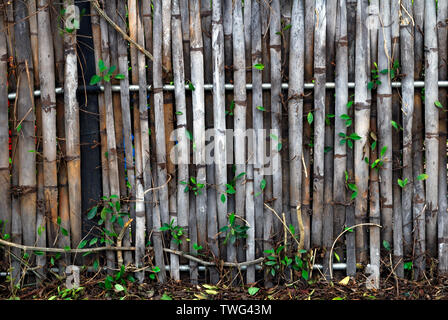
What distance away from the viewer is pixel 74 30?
2.59 m

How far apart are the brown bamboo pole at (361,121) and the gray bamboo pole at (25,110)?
215cm

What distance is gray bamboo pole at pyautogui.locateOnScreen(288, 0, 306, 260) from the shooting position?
8.32 ft

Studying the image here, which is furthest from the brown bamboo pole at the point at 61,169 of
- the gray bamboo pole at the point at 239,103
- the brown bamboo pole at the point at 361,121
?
the brown bamboo pole at the point at 361,121

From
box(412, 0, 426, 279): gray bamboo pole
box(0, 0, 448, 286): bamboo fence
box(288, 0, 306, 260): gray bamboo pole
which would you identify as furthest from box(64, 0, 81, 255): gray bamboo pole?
box(412, 0, 426, 279): gray bamboo pole

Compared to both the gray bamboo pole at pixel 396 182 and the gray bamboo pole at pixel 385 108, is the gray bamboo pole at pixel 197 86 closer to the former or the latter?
the gray bamboo pole at pixel 385 108

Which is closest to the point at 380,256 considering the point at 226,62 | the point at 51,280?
the point at 226,62

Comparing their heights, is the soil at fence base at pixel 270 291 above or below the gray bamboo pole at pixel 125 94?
below

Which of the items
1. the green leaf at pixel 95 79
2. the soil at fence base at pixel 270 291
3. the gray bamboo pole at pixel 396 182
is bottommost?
the soil at fence base at pixel 270 291

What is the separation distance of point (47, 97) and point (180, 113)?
0.89 metres

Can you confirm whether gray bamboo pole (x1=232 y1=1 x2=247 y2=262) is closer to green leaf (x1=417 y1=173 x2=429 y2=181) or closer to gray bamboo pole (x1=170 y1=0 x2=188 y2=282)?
gray bamboo pole (x1=170 y1=0 x2=188 y2=282)

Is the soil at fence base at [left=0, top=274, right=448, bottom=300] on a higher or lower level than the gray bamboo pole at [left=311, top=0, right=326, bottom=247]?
lower

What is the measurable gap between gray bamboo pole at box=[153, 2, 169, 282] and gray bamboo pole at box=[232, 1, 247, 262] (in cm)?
48

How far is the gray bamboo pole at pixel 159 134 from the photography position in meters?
2.57

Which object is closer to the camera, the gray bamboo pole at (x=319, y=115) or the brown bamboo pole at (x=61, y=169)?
the gray bamboo pole at (x=319, y=115)
